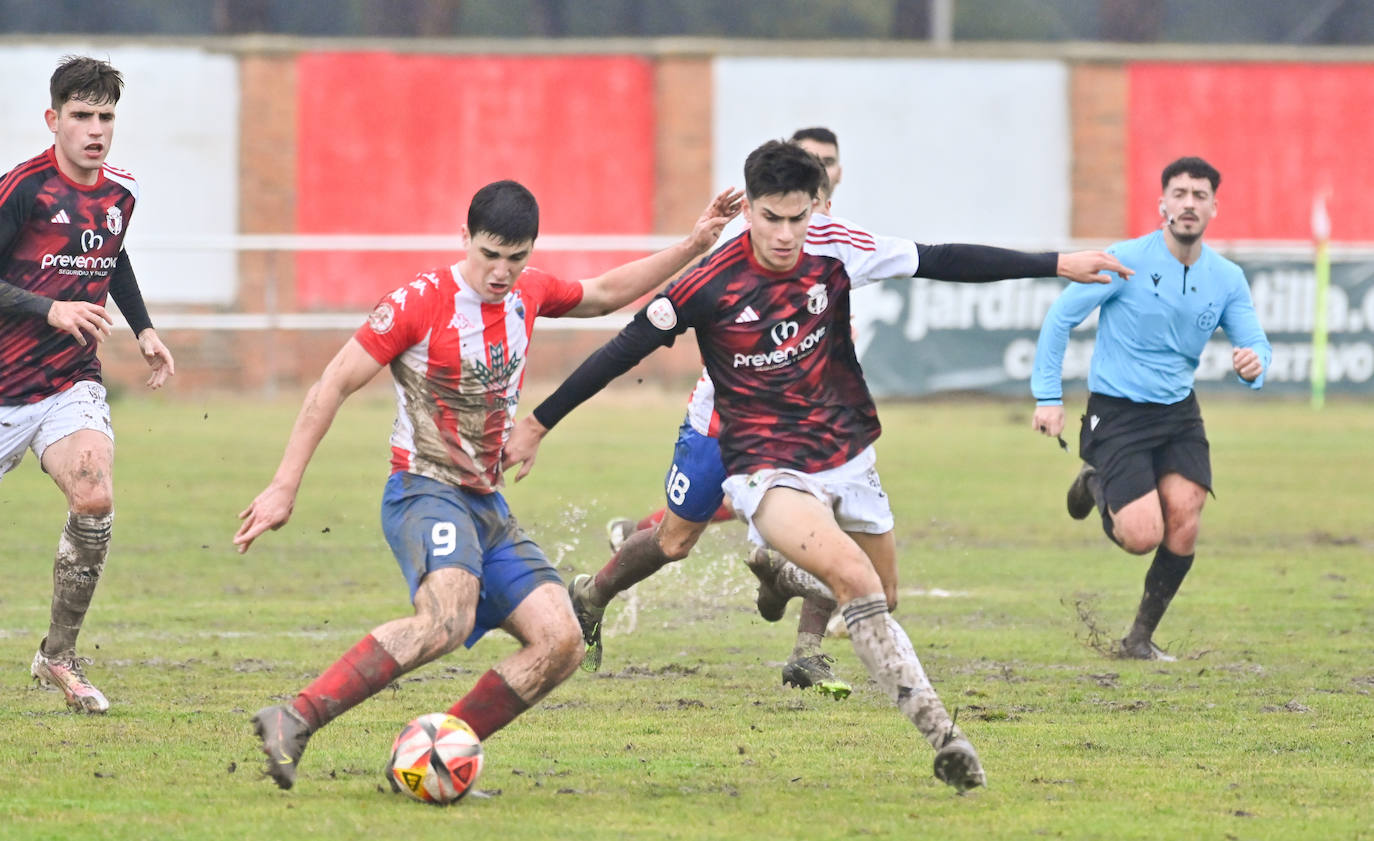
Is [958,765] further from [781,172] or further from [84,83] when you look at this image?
[84,83]

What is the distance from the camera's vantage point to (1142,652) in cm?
839

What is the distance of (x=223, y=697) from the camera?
7242 millimetres

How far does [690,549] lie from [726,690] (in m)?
0.57

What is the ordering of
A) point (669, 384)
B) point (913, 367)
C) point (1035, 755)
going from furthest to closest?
point (669, 384), point (913, 367), point (1035, 755)

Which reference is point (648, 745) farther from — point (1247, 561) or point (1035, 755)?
point (1247, 561)

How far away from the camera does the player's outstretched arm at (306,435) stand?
545 cm

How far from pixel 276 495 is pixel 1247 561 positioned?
25.4ft

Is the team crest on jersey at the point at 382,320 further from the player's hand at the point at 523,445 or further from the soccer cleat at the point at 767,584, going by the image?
the soccer cleat at the point at 767,584

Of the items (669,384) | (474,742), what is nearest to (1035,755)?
(474,742)

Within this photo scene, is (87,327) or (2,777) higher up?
(87,327)

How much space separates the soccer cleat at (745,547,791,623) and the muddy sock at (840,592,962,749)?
52.6 inches

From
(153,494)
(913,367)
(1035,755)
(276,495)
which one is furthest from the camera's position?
(913,367)

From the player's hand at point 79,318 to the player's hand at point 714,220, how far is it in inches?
79.9

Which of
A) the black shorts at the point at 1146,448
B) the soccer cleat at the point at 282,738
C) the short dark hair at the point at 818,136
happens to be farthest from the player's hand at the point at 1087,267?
the soccer cleat at the point at 282,738
